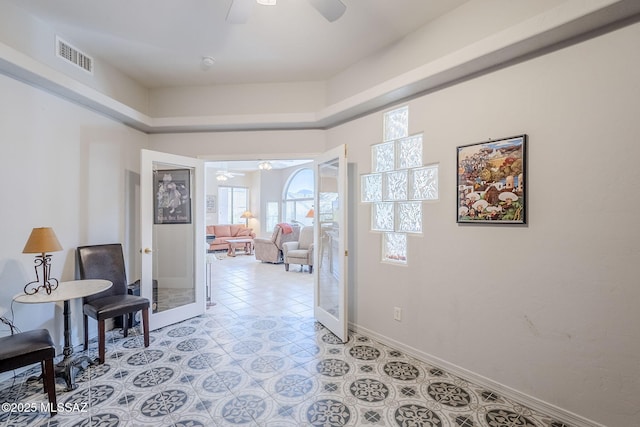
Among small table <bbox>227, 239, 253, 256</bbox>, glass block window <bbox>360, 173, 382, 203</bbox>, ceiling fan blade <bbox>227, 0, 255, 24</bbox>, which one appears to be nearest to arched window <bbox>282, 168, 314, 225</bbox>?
small table <bbox>227, 239, 253, 256</bbox>

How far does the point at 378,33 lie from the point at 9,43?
2.98 metres

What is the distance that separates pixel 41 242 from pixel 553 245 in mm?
3702

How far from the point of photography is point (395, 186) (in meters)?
2.89

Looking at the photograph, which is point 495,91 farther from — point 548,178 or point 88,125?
point 88,125

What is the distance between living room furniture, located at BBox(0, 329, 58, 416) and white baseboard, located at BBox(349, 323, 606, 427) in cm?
265

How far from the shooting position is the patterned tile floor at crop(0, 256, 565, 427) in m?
1.92

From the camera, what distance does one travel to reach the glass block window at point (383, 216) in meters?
2.94

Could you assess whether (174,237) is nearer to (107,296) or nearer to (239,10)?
(107,296)

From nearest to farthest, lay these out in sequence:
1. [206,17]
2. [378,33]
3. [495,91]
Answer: [495,91] → [206,17] → [378,33]

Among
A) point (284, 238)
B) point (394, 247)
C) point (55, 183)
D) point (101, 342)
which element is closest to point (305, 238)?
point (284, 238)

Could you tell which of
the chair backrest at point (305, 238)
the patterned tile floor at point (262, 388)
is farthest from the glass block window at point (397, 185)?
the chair backrest at point (305, 238)

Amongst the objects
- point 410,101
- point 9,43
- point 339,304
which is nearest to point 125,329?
point 339,304

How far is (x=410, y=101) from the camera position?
9.01 ft

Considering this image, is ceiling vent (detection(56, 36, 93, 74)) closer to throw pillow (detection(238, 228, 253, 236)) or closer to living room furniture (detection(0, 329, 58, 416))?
living room furniture (detection(0, 329, 58, 416))
